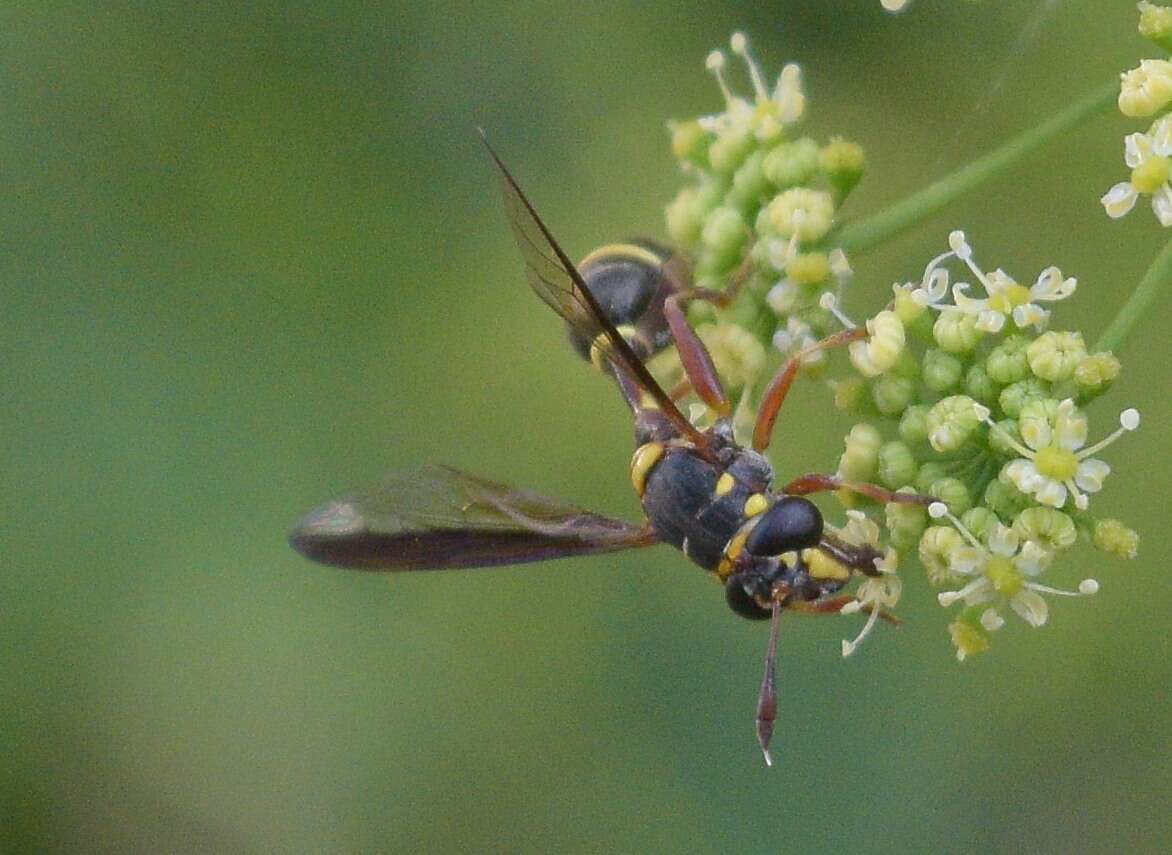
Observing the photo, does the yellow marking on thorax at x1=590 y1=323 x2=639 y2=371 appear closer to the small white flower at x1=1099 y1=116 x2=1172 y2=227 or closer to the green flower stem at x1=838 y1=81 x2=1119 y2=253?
Result: the green flower stem at x1=838 y1=81 x2=1119 y2=253

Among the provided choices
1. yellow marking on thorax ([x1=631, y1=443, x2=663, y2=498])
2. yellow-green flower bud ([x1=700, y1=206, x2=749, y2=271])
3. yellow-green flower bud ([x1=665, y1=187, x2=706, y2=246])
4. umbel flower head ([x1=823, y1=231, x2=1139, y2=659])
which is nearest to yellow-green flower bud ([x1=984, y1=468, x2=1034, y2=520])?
umbel flower head ([x1=823, y1=231, x2=1139, y2=659])

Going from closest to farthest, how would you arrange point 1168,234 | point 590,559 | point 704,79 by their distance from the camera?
point 1168,234
point 590,559
point 704,79

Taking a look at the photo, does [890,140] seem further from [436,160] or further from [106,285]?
[106,285]

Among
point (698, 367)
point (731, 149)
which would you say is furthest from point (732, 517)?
point (731, 149)

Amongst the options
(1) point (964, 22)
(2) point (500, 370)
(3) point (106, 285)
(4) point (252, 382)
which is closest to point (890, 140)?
(1) point (964, 22)

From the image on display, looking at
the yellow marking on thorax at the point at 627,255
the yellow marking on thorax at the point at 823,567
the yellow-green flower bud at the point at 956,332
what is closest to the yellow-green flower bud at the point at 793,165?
the yellow marking on thorax at the point at 627,255
